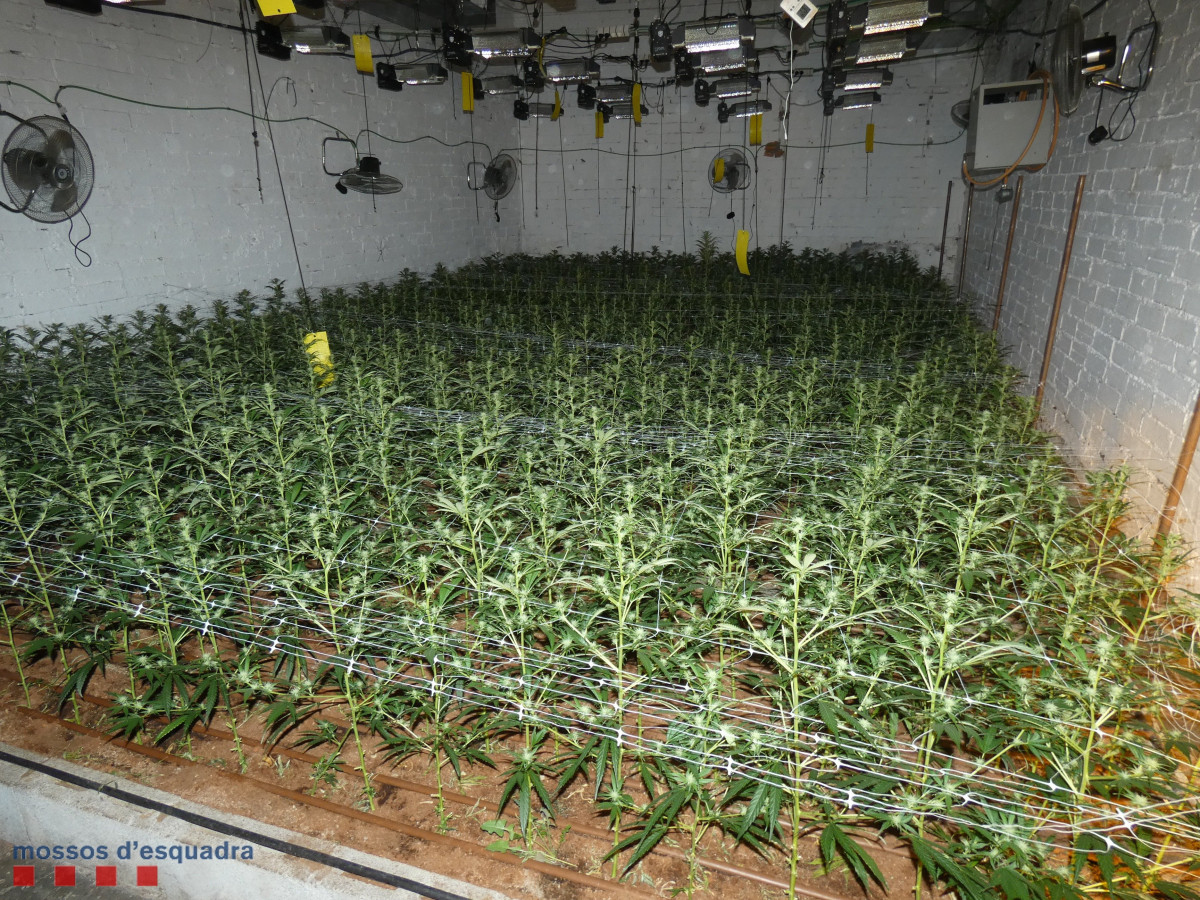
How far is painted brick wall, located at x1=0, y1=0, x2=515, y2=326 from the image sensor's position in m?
5.23

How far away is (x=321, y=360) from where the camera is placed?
4570 mm

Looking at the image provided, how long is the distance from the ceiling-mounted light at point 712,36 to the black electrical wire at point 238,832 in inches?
259

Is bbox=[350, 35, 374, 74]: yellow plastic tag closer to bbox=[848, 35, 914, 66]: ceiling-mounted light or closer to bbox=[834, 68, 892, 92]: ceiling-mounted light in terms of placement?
bbox=[848, 35, 914, 66]: ceiling-mounted light

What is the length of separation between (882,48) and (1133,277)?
14.4 feet

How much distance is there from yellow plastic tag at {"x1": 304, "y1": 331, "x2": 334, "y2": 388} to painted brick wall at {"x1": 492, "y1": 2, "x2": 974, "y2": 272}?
824 centimetres

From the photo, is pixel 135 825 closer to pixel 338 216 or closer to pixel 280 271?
pixel 280 271

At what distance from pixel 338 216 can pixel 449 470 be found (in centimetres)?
703

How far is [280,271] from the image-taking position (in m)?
7.73

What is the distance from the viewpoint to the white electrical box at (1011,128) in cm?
559

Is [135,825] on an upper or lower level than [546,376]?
lower

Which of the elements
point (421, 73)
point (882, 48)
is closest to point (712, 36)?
point (882, 48)

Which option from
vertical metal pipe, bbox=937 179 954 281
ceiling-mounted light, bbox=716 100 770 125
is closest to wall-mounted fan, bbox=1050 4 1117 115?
ceiling-mounted light, bbox=716 100 770 125

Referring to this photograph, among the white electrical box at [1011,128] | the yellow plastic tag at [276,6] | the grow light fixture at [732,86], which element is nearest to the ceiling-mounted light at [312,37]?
the yellow plastic tag at [276,6]

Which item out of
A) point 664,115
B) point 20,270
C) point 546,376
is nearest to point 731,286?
point 546,376
